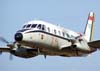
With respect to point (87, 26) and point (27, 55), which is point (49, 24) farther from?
point (87, 26)

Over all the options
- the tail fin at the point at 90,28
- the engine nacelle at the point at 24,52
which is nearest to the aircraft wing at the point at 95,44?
the tail fin at the point at 90,28

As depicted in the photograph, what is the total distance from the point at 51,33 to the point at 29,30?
2719 millimetres

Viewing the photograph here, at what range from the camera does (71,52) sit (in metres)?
40.6

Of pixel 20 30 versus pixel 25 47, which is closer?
pixel 20 30

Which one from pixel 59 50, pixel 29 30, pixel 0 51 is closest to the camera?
pixel 29 30

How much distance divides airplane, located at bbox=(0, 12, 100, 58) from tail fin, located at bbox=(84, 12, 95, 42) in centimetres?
415

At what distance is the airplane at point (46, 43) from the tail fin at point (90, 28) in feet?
13.6

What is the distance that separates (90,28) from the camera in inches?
1993

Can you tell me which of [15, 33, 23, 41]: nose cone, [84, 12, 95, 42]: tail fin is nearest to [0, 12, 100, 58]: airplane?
[15, 33, 23, 41]: nose cone

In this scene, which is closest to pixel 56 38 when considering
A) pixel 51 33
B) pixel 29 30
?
pixel 51 33

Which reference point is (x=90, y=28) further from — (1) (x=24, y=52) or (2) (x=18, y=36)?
(2) (x=18, y=36)

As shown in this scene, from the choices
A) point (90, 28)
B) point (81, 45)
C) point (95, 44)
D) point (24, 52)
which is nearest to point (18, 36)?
point (24, 52)

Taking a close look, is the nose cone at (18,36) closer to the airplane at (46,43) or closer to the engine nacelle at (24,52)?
the airplane at (46,43)

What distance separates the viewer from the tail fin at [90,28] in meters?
48.3
